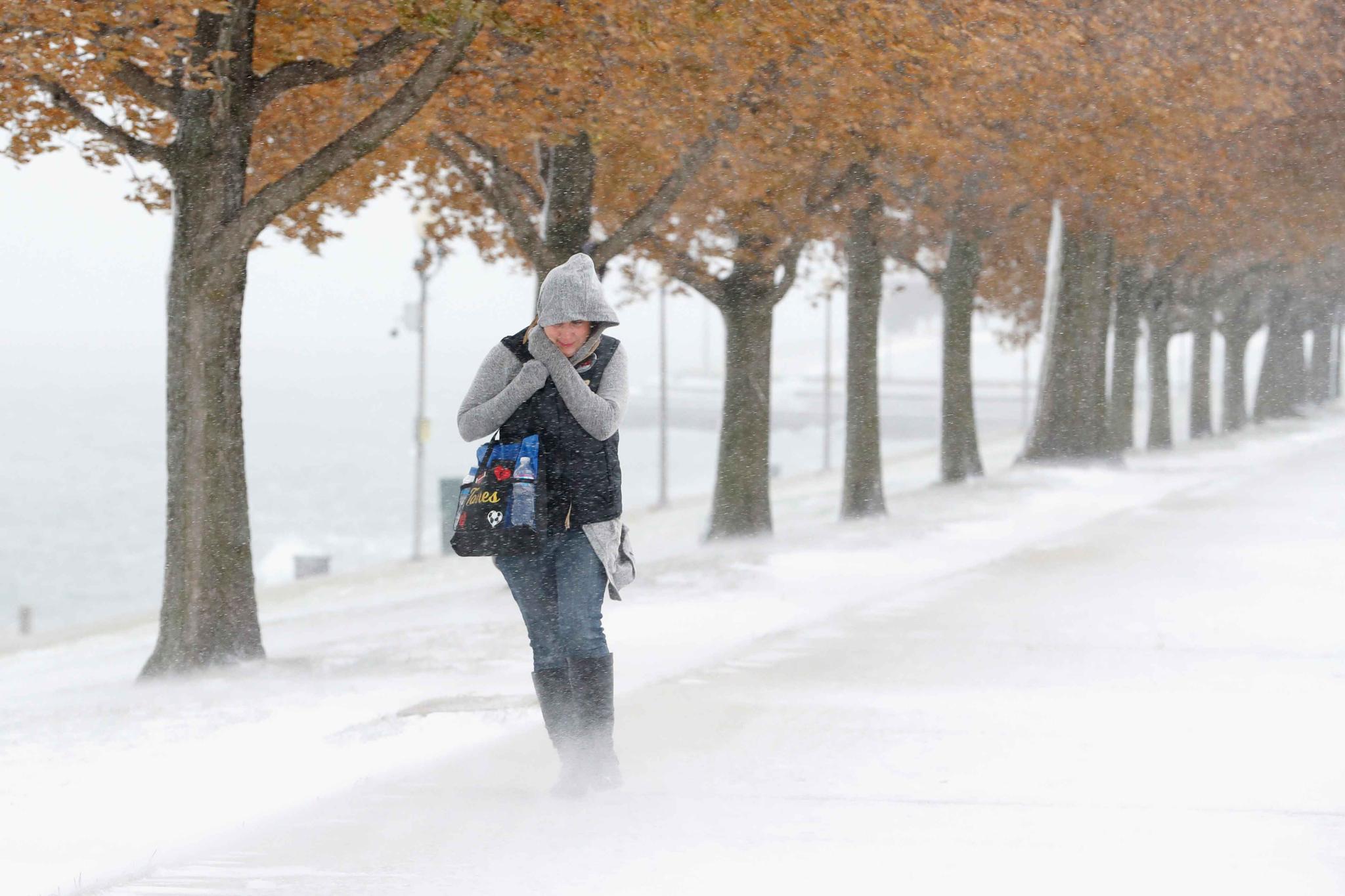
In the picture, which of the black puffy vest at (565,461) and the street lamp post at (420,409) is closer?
the black puffy vest at (565,461)

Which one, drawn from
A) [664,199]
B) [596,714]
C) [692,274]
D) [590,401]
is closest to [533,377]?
[590,401]

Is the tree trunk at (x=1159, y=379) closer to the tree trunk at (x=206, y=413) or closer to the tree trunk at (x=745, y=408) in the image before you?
the tree trunk at (x=745, y=408)

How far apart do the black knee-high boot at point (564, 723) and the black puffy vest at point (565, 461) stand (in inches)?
23.0

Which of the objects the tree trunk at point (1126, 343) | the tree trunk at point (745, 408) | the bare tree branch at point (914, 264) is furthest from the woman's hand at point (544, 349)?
the tree trunk at point (1126, 343)

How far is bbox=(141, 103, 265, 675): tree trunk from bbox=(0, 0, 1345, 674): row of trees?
2 cm

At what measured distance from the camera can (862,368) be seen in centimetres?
2388

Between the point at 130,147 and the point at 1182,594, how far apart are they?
797 cm

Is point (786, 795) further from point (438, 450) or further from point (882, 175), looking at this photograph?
point (438, 450)

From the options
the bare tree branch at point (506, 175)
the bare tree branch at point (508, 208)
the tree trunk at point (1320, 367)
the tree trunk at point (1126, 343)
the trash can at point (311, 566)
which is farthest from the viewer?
the tree trunk at point (1320, 367)

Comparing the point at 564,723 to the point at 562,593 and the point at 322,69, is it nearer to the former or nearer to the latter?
the point at 562,593

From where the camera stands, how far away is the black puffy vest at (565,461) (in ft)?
20.6

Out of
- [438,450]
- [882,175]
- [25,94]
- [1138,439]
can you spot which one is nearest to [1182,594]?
[25,94]

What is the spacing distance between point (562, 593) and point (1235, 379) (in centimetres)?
4755

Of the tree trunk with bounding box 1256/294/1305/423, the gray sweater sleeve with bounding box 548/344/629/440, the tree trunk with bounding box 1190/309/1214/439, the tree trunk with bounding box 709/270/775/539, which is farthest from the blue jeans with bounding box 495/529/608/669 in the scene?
the tree trunk with bounding box 1256/294/1305/423
